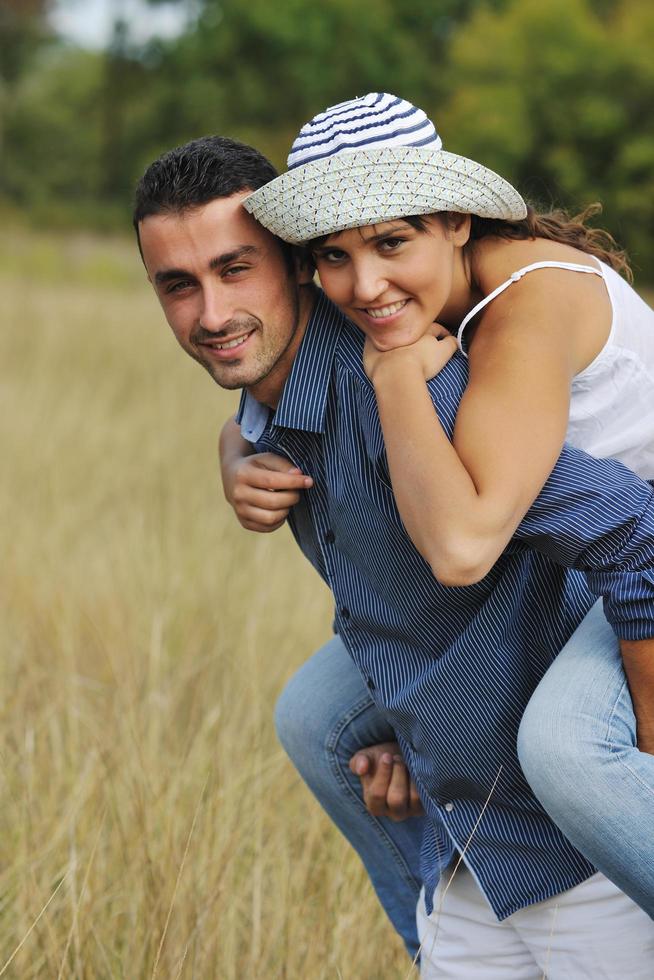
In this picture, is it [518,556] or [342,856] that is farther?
[342,856]

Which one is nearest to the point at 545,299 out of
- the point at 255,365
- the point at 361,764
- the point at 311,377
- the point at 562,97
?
the point at 311,377

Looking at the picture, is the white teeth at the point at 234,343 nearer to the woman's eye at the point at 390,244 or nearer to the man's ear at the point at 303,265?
the man's ear at the point at 303,265

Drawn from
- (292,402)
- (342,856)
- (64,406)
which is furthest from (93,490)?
(292,402)

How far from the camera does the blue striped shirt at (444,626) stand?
6.73ft

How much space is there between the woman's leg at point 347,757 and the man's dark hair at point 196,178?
88cm

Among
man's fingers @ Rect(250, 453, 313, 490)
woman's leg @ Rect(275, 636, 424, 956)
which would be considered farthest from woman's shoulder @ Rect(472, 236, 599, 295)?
woman's leg @ Rect(275, 636, 424, 956)

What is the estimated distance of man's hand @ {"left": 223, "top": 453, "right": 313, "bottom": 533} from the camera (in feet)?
7.30

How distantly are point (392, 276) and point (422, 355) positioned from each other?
0.46 feet

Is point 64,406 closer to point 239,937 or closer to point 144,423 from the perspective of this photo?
point 144,423

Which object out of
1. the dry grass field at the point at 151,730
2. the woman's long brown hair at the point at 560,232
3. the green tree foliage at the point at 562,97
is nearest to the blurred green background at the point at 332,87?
the green tree foliage at the point at 562,97

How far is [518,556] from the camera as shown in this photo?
2.05m

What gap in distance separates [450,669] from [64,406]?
20.2ft

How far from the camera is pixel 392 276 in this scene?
198cm

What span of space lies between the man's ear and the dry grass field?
108 cm
